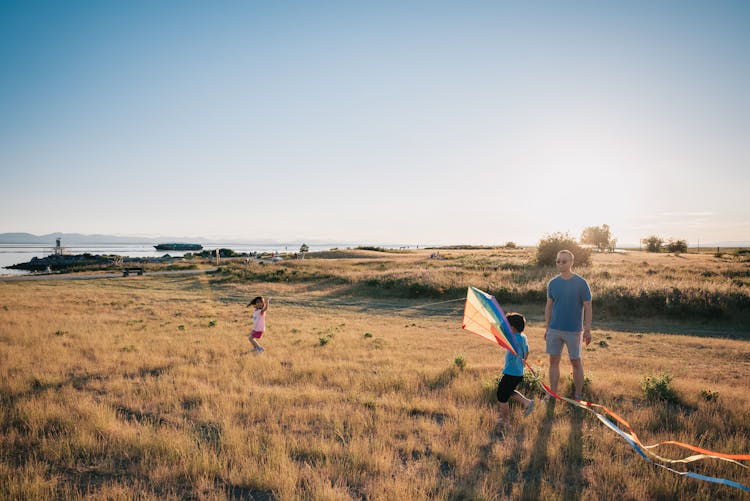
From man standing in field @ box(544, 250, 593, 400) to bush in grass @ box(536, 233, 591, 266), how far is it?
37216 millimetres

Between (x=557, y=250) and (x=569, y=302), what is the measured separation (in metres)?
38.1

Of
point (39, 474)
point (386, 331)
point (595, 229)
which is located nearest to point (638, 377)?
point (386, 331)

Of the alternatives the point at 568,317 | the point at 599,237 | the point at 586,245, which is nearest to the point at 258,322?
the point at 568,317

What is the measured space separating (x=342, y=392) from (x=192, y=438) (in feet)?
10.6

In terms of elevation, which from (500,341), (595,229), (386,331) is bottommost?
(386,331)

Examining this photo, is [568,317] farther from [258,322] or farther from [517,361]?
[258,322]

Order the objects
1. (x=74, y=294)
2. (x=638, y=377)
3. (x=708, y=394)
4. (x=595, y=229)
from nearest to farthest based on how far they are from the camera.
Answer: (x=708, y=394), (x=638, y=377), (x=74, y=294), (x=595, y=229)

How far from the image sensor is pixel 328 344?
13609 mm

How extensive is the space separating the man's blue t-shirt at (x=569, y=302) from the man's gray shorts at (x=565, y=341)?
0.09m

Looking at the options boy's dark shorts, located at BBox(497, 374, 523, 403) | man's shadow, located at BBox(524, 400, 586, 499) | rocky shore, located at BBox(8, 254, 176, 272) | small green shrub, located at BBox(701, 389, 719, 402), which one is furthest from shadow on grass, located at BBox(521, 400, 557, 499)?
rocky shore, located at BBox(8, 254, 176, 272)

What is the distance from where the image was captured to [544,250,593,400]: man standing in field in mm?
7223

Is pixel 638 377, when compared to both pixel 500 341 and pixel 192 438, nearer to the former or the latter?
pixel 500 341

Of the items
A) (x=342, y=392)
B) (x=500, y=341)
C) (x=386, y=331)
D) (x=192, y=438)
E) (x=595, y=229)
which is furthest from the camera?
(x=595, y=229)

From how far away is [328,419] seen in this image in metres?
6.67
